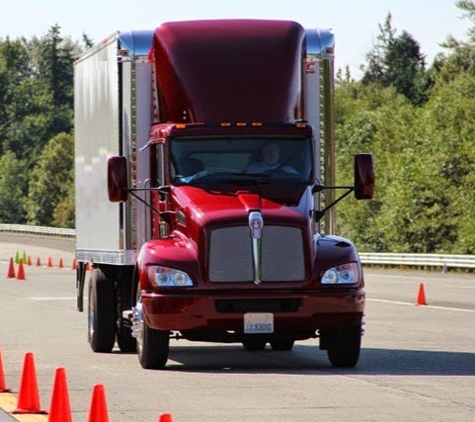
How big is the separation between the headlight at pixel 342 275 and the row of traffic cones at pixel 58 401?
4444mm

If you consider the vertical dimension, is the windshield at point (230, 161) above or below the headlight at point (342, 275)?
above

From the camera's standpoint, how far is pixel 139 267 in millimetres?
17766

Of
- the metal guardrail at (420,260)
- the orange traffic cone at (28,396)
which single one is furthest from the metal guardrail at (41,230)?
the orange traffic cone at (28,396)

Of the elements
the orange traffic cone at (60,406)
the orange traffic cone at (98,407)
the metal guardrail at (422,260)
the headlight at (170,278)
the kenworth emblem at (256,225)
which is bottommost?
the metal guardrail at (422,260)

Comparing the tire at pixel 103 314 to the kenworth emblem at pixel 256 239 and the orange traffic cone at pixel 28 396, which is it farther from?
the orange traffic cone at pixel 28 396

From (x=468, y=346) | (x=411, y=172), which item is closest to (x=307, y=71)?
(x=468, y=346)

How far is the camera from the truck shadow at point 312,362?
17.9 meters

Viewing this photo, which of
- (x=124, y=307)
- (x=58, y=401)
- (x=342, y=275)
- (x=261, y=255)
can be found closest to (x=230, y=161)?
(x=261, y=255)

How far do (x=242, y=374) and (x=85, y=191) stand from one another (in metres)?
5.75

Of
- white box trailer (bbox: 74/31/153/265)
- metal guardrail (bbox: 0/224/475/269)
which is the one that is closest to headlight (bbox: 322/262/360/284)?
white box trailer (bbox: 74/31/153/265)

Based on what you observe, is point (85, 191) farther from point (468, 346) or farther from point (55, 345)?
point (468, 346)

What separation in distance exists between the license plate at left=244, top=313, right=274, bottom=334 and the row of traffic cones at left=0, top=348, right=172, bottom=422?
12.2ft

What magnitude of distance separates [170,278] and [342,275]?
71.9 inches

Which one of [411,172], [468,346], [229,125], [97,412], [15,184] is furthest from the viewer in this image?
[15,184]
